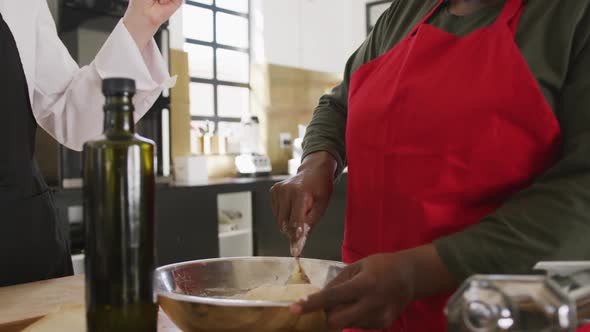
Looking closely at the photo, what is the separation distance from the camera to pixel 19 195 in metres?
1.06

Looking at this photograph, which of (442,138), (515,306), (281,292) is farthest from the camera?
(442,138)

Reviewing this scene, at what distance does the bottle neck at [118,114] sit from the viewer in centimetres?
52

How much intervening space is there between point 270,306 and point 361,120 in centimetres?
50

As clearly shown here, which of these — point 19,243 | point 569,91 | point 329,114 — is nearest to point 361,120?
point 329,114

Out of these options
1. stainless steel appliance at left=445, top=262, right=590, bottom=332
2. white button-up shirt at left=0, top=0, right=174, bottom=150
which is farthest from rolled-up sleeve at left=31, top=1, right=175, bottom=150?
stainless steel appliance at left=445, top=262, right=590, bottom=332

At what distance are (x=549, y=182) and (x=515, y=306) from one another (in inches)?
15.7

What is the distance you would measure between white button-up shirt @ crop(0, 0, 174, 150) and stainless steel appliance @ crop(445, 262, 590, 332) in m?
0.85

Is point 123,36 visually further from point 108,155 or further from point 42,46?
point 108,155

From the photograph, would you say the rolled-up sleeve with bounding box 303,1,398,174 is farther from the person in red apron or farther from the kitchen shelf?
the kitchen shelf

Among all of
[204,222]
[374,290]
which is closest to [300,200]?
[374,290]

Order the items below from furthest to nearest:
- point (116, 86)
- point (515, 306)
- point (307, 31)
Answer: point (307, 31) → point (116, 86) → point (515, 306)

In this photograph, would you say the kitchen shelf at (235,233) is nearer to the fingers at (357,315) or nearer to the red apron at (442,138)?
the red apron at (442,138)

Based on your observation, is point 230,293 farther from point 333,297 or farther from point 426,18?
point 426,18

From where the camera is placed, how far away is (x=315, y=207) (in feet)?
2.89
